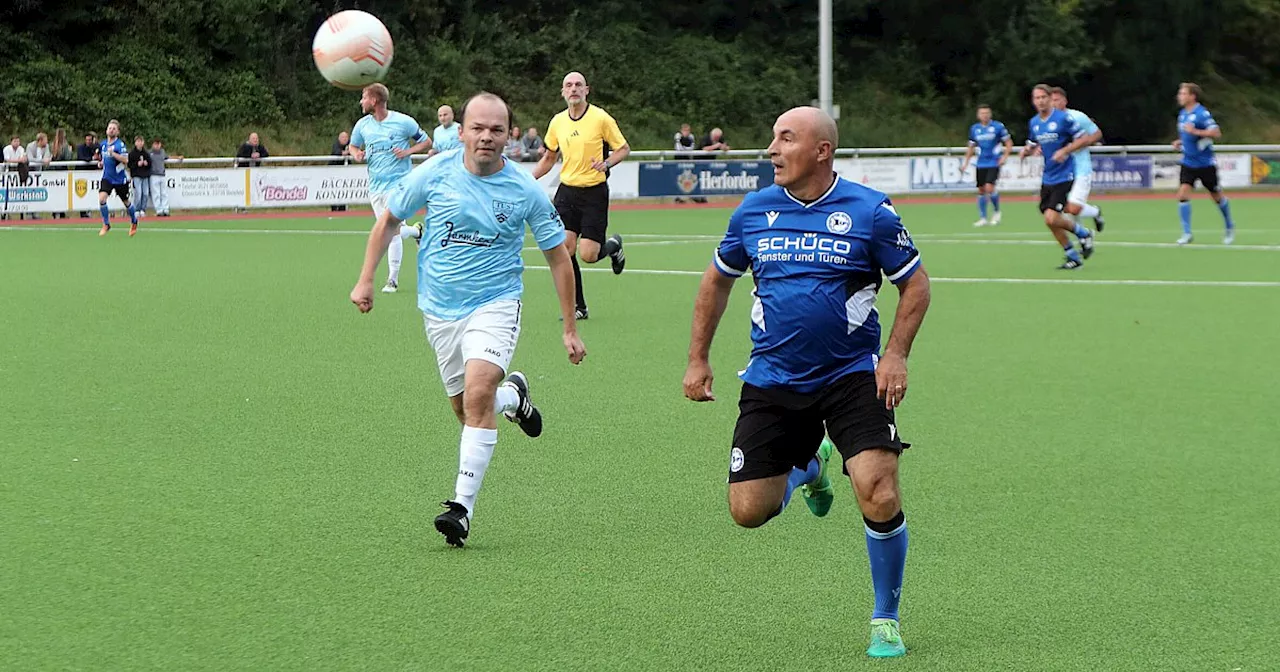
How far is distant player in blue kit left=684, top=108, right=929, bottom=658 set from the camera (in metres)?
5.57

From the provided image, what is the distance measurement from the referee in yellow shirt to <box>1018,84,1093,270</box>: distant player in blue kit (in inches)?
270

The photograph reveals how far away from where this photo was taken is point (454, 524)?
6.93 metres

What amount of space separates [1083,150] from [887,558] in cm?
1679

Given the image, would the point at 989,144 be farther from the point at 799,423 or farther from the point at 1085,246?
the point at 799,423

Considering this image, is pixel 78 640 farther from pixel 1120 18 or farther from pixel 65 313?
pixel 1120 18

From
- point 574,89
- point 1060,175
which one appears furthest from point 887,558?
point 1060,175

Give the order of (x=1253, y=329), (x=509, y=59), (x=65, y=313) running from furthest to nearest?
(x=509, y=59), (x=65, y=313), (x=1253, y=329)

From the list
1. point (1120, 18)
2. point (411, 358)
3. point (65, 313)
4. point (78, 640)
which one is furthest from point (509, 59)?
point (78, 640)


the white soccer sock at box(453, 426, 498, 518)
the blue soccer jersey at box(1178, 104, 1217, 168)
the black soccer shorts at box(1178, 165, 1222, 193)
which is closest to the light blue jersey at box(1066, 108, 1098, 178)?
the black soccer shorts at box(1178, 165, 1222, 193)

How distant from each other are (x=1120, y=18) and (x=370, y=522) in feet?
176

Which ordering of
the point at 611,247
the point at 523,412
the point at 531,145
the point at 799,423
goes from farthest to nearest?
the point at 531,145 < the point at 611,247 < the point at 523,412 < the point at 799,423

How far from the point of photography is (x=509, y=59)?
161 ft

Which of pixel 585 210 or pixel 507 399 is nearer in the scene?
pixel 507 399

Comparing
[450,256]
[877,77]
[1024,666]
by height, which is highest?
[877,77]
